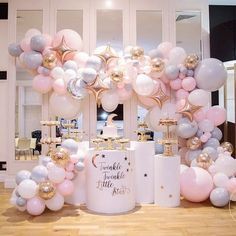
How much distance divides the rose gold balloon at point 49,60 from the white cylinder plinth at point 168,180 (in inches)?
68.7

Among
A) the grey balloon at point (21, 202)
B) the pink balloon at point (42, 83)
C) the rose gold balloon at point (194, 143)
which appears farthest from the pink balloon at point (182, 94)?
the grey balloon at point (21, 202)

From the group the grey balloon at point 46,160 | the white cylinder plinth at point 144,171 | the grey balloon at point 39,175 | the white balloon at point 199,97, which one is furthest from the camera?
the white balloon at point 199,97

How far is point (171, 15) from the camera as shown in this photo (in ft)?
14.6

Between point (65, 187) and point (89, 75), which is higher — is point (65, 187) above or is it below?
below

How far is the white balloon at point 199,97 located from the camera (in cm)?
377

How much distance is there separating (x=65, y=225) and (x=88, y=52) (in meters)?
2.49

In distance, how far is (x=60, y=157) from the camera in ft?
10.0

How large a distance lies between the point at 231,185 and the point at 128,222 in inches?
48.4

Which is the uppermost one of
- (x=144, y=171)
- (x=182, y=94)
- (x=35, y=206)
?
(x=182, y=94)

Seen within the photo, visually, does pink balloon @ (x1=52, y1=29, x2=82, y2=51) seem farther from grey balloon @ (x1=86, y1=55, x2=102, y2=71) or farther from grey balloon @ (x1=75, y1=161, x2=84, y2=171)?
grey balloon @ (x1=75, y1=161, x2=84, y2=171)

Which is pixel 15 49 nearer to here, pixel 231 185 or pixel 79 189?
pixel 79 189

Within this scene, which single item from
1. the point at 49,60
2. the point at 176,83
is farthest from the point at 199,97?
the point at 49,60

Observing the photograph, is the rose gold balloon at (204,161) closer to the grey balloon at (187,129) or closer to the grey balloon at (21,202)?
the grey balloon at (187,129)

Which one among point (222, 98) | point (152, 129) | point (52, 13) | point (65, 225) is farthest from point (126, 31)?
point (65, 225)
